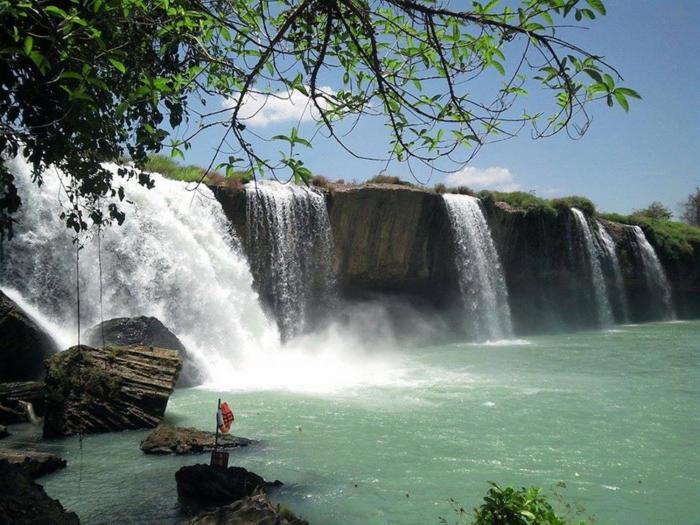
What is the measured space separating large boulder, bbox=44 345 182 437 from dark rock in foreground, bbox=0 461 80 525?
4.25 m

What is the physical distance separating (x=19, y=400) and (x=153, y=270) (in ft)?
18.6

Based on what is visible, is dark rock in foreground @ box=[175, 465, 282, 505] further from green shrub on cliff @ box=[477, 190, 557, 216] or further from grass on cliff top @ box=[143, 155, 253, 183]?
green shrub on cliff @ box=[477, 190, 557, 216]

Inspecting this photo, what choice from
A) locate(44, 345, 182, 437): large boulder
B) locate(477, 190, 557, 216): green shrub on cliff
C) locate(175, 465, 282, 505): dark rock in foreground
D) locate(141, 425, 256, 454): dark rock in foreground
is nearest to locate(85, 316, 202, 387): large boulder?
locate(44, 345, 182, 437): large boulder

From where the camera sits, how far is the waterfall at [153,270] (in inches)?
503

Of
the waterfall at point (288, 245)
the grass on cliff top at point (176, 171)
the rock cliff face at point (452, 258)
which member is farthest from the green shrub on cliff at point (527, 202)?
the grass on cliff top at point (176, 171)

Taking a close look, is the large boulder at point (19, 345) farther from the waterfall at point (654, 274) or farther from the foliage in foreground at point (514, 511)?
the waterfall at point (654, 274)

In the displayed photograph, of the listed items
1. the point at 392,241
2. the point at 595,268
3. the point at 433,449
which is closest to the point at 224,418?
the point at 433,449

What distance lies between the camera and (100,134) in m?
4.66

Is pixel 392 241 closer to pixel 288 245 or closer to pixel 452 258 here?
pixel 452 258

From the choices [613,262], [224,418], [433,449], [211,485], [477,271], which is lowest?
[433,449]

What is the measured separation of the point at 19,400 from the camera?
898cm

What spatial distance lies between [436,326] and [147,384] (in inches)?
614

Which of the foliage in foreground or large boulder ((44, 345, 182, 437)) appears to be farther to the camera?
large boulder ((44, 345, 182, 437))

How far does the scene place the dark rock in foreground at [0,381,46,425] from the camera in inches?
342
